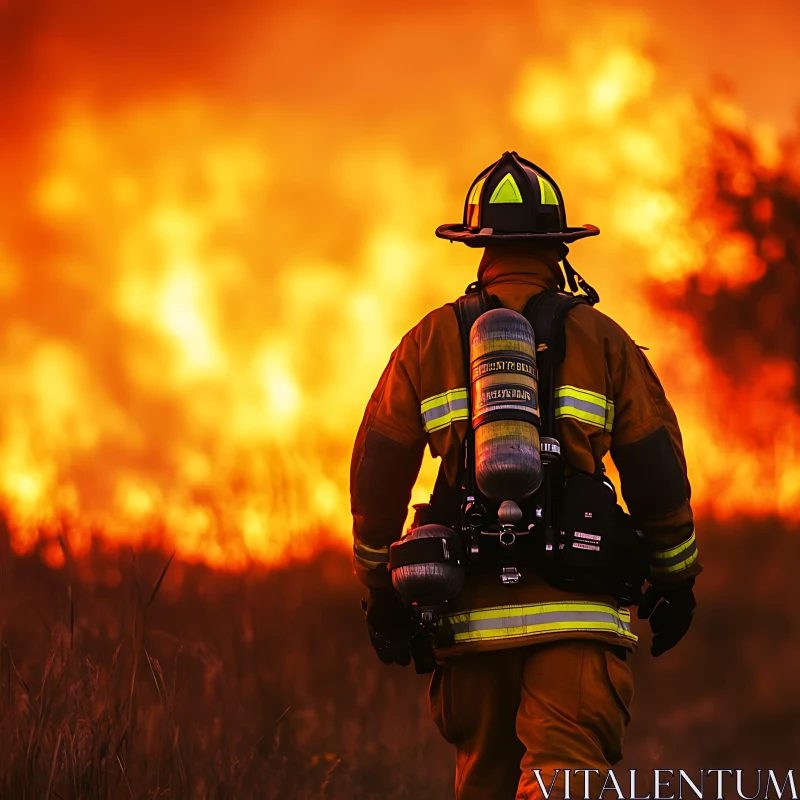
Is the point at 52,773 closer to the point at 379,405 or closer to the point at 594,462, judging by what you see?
the point at 379,405

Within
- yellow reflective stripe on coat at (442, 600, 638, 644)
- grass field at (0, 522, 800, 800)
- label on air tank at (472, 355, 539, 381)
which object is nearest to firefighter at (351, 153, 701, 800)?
yellow reflective stripe on coat at (442, 600, 638, 644)

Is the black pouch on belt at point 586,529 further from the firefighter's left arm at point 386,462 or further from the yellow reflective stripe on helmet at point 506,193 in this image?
the yellow reflective stripe on helmet at point 506,193

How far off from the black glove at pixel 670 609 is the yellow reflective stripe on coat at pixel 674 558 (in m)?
0.09

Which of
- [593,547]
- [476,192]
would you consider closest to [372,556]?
[593,547]

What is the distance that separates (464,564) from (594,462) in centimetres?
47

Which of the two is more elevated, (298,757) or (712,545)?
(712,545)

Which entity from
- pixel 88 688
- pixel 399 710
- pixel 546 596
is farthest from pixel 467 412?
pixel 399 710

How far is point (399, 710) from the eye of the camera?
25.2 ft

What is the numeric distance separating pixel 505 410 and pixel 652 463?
541 millimetres

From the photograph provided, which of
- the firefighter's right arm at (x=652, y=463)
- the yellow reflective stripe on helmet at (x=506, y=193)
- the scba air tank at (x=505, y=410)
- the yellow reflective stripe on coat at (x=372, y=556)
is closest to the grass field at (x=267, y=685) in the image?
the yellow reflective stripe on coat at (x=372, y=556)

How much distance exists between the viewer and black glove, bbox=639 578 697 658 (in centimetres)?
493

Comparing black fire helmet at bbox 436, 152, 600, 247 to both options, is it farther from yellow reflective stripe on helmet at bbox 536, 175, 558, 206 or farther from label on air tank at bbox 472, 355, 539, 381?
label on air tank at bbox 472, 355, 539, 381

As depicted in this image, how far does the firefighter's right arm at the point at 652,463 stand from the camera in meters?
4.71

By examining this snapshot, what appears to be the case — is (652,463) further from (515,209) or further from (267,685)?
(267,685)
